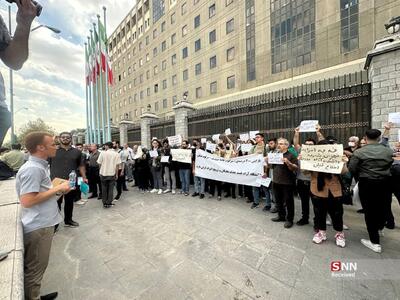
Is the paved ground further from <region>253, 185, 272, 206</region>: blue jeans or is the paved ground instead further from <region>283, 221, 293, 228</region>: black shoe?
<region>253, 185, 272, 206</region>: blue jeans

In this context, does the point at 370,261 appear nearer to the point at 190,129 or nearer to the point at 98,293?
the point at 98,293

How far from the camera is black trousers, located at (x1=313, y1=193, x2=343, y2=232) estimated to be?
11.3ft

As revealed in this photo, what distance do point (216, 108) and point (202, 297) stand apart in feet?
33.6

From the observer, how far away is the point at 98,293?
2.44 meters

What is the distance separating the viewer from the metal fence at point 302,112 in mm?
6812

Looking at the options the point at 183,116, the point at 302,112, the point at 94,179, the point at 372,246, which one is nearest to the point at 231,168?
the point at 372,246

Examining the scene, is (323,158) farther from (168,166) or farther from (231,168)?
(168,166)

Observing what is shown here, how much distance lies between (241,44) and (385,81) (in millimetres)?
20617

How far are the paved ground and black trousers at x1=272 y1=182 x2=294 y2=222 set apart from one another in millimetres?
322

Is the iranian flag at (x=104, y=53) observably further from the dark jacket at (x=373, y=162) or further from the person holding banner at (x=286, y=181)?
the dark jacket at (x=373, y=162)

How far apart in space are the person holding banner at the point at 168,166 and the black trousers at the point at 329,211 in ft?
15.8

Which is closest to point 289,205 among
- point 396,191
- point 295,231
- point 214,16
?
point 295,231

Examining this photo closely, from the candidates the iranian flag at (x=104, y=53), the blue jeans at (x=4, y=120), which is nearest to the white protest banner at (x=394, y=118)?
the blue jeans at (x=4, y=120)

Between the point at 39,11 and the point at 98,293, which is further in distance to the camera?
the point at 98,293
